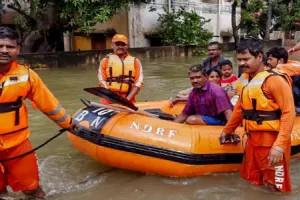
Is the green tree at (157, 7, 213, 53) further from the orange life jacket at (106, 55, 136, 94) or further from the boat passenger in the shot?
the orange life jacket at (106, 55, 136, 94)

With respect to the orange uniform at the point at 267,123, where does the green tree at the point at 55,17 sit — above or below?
above

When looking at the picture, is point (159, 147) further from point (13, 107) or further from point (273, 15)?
point (273, 15)

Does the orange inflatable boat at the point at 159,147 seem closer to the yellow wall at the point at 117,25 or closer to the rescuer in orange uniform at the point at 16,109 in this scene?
the rescuer in orange uniform at the point at 16,109

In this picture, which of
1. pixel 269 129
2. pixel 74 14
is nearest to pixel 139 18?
pixel 74 14

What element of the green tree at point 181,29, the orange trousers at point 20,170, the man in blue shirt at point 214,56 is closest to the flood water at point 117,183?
the orange trousers at point 20,170

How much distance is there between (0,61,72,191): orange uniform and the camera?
9.22 ft

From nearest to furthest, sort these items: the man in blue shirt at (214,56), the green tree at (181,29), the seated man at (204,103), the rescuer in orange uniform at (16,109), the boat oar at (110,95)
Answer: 1. the rescuer in orange uniform at (16,109)
2. the seated man at (204,103)
3. the boat oar at (110,95)
4. the man in blue shirt at (214,56)
5. the green tree at (181,29)

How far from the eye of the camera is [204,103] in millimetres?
4113

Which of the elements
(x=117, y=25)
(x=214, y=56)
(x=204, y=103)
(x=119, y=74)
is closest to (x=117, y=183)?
(x=204, y=103)

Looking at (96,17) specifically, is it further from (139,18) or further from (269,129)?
(269,129)

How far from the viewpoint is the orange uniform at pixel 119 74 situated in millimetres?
5023

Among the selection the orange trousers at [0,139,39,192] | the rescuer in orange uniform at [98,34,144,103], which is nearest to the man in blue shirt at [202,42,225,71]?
the rescuer in orange uniform at [98,34,144,103]

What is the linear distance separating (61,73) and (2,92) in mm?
8698

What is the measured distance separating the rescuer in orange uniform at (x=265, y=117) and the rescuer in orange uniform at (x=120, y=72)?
2.09 m
